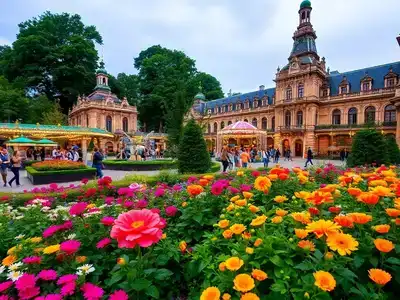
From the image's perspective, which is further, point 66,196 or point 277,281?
point 66,196

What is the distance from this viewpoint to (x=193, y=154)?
1184 cm

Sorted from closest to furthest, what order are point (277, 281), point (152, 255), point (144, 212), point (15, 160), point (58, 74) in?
point (277, 281)
point (144, 212)
point (152, 255)
point (15, 160)
point (58, 74)

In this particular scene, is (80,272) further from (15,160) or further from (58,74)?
(58,74)

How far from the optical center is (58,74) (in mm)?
46906

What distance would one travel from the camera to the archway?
40.1m

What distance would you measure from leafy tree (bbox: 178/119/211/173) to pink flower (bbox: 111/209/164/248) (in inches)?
399

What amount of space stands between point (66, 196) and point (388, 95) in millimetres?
42111

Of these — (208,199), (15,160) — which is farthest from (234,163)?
(208,199)

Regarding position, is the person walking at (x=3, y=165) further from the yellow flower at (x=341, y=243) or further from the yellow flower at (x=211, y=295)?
the yellow flower at (x=341, y=243)

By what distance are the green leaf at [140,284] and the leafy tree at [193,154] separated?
33.2ft

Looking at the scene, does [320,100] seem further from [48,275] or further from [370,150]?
[48,275]

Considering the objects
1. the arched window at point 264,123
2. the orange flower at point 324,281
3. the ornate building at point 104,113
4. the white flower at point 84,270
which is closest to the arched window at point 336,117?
the arched window at point 264,123

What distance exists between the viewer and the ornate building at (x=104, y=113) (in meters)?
45.7

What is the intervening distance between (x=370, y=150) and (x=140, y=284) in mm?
14529
